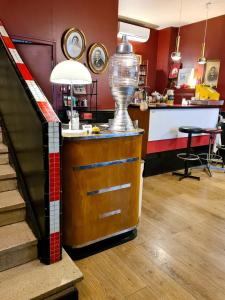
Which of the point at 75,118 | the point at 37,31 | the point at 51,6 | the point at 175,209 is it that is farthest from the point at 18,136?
the point at 51,6

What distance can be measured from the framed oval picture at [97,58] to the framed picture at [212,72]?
10.2 ft

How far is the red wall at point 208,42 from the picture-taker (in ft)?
19.8

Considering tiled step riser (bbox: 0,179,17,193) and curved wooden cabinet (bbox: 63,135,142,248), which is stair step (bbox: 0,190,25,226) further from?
curved wooden cabinet (bbox: 63,135,142,248)

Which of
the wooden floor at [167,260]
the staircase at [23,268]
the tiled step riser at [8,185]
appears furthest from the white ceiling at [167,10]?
the staircase at [23,268]

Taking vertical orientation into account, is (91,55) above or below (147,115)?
Answer: above

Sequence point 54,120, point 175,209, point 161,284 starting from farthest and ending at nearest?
Result: point 175,209 → point 161,284 → point 54,120

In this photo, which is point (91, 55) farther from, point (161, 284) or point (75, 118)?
point (161, 284)

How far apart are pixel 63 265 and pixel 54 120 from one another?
103cm

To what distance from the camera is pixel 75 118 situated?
7.26 feet

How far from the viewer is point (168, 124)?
14.0ft

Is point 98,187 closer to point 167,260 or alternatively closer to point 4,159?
point 167,260

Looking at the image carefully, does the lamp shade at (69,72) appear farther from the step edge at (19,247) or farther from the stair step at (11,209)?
the step edge at (19,247)

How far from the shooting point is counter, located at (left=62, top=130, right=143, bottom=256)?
6.21ft

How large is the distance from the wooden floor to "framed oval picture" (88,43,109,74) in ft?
9.48
